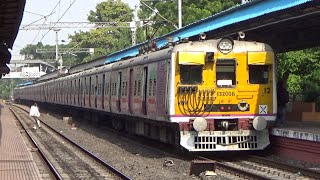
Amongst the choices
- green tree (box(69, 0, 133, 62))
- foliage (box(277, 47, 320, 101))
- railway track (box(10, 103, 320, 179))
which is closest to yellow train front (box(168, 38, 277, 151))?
railway track (box(10, 103, 320, 179))

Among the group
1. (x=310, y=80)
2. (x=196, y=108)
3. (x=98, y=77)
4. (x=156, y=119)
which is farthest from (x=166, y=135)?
(x=310, y=80)

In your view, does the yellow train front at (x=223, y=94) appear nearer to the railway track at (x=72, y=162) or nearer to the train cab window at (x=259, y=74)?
the train cab window at (x=259, y=74)

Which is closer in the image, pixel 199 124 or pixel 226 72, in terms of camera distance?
pixel 199 124

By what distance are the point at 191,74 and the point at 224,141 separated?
6.00ft

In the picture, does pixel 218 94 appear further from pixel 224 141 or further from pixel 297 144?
pixel 297 144

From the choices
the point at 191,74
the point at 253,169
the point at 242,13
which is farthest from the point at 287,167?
the point at 242,13

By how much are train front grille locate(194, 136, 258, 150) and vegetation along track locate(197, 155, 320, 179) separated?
1.27 ft

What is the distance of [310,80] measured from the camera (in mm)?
25688

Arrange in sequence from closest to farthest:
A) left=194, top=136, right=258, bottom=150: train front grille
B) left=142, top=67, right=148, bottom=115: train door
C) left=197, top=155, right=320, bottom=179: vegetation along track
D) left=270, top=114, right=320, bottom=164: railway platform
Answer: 1. left=197, top=155, right=320, bottom=179: vegetation along track
2. left=270, top=114, right=320, bottom=164: railway platform
3. left=194, top=136, right=258, bottom=150: train front grille
4. left=142, top=67, right=148, bottom=115: train door

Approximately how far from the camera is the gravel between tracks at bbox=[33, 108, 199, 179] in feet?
39.9

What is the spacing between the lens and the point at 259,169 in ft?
39.6

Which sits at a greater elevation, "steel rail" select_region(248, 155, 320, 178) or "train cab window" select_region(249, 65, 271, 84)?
"train cab window" select_region(249, 65, 271, 84)

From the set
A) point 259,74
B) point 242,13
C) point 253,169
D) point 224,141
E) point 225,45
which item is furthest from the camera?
point 242,13

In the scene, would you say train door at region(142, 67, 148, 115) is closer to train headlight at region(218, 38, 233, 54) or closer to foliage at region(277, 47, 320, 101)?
train headlight at region(218, 38, 233, 54)
